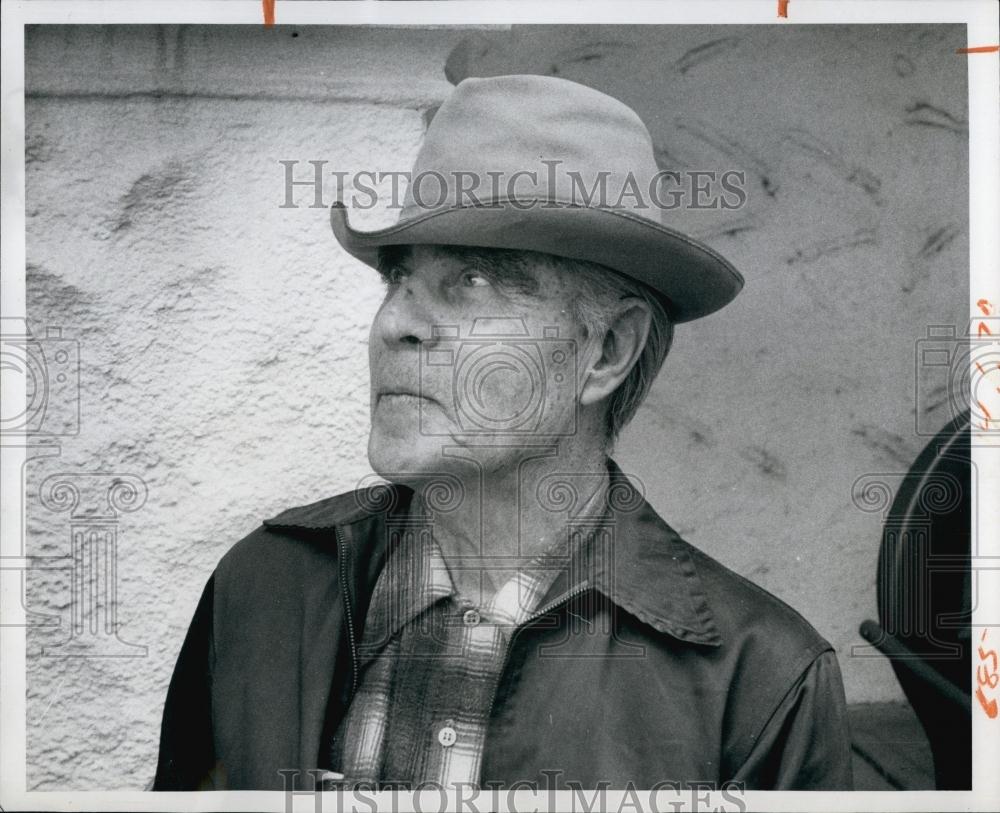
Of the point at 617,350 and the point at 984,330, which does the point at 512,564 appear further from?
the point at 984,330

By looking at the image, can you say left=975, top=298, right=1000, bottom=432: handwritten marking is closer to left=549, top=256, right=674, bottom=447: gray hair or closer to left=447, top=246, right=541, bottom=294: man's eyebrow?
left=549, top=256, right=674, bottom=447: gray hair

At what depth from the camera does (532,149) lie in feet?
9.87

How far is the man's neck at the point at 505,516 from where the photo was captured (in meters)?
3.08

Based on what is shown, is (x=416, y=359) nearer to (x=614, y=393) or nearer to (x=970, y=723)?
(x=614, y=393)

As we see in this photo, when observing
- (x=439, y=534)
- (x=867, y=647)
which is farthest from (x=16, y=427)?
(x=867, y=647)

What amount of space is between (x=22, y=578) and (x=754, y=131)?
2255 mm

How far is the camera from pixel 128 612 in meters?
3.20

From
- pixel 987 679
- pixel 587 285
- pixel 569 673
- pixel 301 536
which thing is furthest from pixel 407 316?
pixel 987 679

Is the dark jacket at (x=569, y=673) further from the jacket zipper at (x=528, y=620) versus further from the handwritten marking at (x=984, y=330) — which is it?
the handwritten marking at (x=984, y=330)

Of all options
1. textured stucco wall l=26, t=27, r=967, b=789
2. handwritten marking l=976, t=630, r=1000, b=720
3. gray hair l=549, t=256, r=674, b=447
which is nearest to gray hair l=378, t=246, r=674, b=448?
gray hair l=549, t=256, r=674, b=447

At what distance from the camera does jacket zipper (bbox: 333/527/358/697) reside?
3074mm

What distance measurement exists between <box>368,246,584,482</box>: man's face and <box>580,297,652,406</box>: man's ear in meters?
0.04

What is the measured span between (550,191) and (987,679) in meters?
1.71

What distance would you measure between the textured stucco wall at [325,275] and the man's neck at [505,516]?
11.2 inches
